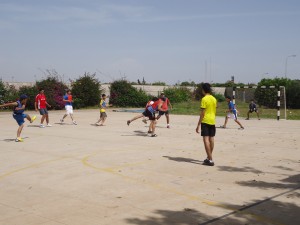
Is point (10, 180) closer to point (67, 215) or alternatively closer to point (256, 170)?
point (67, 215)

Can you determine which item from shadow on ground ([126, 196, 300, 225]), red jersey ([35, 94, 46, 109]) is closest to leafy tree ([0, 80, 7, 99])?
red jersey ([35, 94, 46, 109])

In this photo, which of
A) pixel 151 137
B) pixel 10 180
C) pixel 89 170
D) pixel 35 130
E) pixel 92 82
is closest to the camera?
pixel 10 180

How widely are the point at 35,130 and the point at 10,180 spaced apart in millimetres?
8817

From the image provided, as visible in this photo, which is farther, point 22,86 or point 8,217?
point 22,86

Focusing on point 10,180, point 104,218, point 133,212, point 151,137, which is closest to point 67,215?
point 104,218

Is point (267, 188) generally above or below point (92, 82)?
below

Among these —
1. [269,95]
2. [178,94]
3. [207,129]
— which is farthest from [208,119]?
[178,94]

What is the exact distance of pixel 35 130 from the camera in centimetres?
1609

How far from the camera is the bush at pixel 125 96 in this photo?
36.5 m

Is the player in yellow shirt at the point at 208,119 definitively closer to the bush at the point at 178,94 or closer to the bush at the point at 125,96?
the bush at the point at 125,96

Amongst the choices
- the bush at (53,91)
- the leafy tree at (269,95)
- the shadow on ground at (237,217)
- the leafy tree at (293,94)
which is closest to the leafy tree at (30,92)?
the bush at (53,91)

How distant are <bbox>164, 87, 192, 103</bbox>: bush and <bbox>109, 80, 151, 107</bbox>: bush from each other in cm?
320

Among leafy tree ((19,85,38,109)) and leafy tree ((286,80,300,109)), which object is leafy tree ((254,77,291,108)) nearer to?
leafy tree ((286,80,300,109))

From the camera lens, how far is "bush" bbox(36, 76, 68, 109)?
102ft
